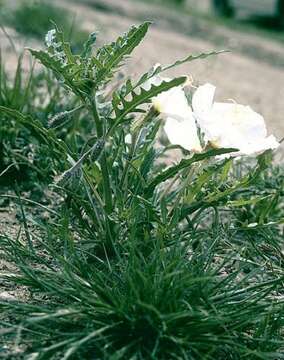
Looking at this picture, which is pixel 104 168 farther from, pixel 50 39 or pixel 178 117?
pixel 50 39

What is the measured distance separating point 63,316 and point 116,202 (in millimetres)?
538

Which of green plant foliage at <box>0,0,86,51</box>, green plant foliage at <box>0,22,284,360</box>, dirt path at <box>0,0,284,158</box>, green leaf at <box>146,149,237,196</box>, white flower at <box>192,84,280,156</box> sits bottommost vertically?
dirt path at <box>0,0,284,158</box>

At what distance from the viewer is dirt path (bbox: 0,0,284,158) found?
5.70 meters

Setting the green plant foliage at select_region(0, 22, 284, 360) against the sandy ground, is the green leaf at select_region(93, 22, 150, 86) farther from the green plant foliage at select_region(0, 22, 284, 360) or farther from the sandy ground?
the sandy ground

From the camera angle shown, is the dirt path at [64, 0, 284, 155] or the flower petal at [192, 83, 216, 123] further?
the dirt path at [64, 0, 284, 155]

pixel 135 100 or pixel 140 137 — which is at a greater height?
pixel 135 100

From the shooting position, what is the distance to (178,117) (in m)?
2.37

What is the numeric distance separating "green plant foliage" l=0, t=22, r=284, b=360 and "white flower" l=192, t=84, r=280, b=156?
0.06 meters

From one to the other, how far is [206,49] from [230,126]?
5477 mm

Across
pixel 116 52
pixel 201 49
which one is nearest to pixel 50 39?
pixel 116 52

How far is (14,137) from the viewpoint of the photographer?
3.18m

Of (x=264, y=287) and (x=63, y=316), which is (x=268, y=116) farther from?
(x=63, y=316)

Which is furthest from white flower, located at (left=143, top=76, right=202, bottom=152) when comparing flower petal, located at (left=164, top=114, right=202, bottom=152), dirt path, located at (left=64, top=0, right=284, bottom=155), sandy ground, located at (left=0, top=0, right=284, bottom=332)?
dirt path, located at (left=64, top=0, right=284, bottom=155)

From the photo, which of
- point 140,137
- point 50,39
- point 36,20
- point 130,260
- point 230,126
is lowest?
point 36,20
